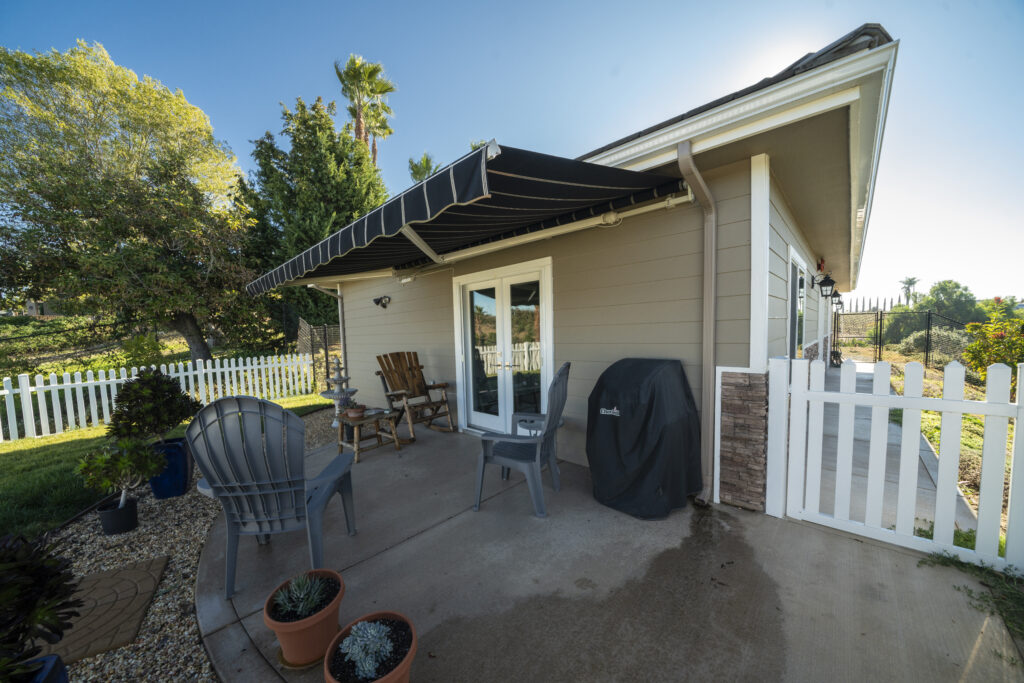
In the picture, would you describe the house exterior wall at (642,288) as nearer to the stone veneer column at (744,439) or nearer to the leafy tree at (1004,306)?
the stone veneer column at (744,439)

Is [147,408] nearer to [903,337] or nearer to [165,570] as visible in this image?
[165,570]

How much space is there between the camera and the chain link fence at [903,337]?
10.4 m

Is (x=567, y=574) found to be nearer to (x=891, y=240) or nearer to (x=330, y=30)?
(x=330, y=30)

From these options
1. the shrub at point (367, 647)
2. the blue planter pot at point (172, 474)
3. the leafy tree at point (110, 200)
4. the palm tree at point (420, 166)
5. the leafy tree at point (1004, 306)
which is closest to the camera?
the shrub at point (367, 647)

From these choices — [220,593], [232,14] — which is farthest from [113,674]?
[232,14]

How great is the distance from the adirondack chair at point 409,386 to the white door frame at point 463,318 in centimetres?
26

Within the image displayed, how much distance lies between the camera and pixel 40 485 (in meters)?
3.42

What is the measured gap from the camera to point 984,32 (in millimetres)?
3727

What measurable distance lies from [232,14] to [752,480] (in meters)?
9.84

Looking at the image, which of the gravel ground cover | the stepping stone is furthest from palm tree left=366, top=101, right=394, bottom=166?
the stepping stone

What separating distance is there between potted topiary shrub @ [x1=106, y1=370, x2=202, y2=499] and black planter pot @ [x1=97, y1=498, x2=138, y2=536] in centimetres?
38

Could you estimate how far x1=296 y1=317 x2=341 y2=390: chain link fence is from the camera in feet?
31.5

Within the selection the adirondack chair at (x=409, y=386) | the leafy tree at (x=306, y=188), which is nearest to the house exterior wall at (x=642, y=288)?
the adirondack chair at (x=409, y=386)

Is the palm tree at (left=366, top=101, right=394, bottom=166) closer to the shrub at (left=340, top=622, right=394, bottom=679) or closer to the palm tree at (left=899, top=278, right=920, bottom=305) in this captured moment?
the shrub at (left=340, top=622, right=394, bottom=679)
